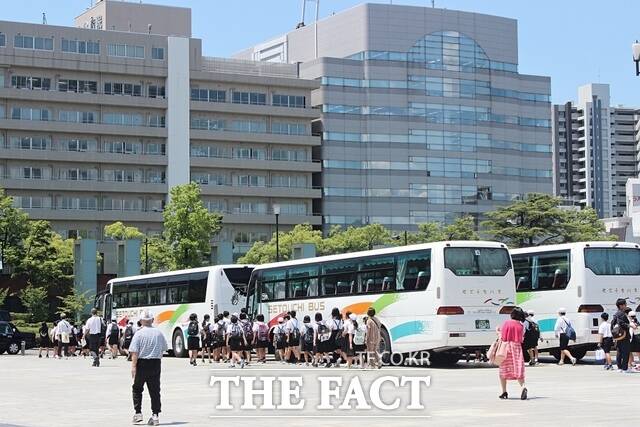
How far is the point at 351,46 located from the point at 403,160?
42.3 feet

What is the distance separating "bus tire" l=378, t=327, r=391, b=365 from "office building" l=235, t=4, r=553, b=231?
79.9 meters

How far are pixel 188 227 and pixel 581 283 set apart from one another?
5470cm

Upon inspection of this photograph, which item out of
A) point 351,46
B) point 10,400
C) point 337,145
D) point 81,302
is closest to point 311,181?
point 337,145

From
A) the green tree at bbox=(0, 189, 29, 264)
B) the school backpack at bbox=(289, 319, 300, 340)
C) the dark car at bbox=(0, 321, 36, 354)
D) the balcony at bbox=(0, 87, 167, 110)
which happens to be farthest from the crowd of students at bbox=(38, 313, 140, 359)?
the balcony at bbox=(0, 87, 167, 110)

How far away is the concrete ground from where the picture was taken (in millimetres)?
16406

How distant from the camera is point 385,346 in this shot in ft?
103

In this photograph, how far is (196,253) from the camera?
82500mm

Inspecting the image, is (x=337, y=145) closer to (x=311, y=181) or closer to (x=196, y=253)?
(x=311, y=181)

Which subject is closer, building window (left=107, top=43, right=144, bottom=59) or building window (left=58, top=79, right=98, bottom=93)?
building window (left=58, top=79, right=98, bottom=93)

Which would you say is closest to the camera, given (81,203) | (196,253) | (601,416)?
(601,416)

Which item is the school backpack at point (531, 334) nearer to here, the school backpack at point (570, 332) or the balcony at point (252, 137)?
the school backpack at point (570, 332)

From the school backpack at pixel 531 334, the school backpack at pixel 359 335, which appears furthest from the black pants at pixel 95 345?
the school backpack at pixel 531 334

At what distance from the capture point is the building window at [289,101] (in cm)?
10881

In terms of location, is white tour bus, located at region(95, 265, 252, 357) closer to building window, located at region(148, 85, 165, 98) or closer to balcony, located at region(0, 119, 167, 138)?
balcony, located at region(0, 119, 167, 138)
